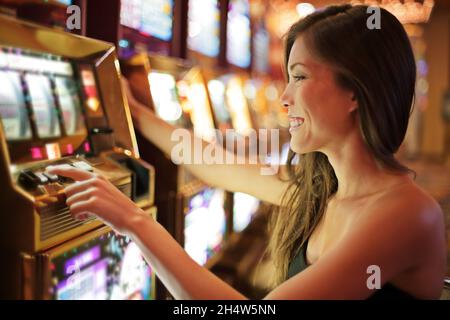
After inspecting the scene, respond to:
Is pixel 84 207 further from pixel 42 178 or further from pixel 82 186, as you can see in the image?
pixel 42 178

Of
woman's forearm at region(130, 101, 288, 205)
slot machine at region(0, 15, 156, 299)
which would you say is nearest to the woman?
slot machine at region(0, 15, 156, 299)

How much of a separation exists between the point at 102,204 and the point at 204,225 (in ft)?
5.11

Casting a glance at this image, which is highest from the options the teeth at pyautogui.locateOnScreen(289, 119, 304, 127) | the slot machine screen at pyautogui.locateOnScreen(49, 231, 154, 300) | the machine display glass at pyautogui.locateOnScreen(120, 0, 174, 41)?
the machine display glass at pyautogui.locateOnScreen(120, 0, 174, 41)

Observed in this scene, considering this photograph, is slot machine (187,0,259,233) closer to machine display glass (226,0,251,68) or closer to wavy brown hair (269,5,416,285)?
machine display glass (226,0,251,68)

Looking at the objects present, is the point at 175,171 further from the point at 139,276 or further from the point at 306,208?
the point at 306,208

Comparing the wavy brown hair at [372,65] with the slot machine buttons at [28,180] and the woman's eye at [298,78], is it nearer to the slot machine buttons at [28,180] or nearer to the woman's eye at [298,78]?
the woman's eye at [298,78]

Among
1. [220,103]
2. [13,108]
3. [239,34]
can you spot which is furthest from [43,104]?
[239,34]

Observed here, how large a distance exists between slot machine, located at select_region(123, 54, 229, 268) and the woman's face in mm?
924

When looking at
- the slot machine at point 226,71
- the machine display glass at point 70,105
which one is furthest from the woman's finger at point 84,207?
the slot machine at point 226,71

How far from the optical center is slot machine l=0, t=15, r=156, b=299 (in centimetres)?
119

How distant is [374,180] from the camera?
4.58 ft

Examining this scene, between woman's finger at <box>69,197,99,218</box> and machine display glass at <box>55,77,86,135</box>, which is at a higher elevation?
machine display glass at <box>55,77,86,135</box>

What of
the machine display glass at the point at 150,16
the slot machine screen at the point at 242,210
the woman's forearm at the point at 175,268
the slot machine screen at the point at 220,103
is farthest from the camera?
the slot machine screen at the point at 220,103

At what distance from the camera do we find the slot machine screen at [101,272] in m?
1.29
